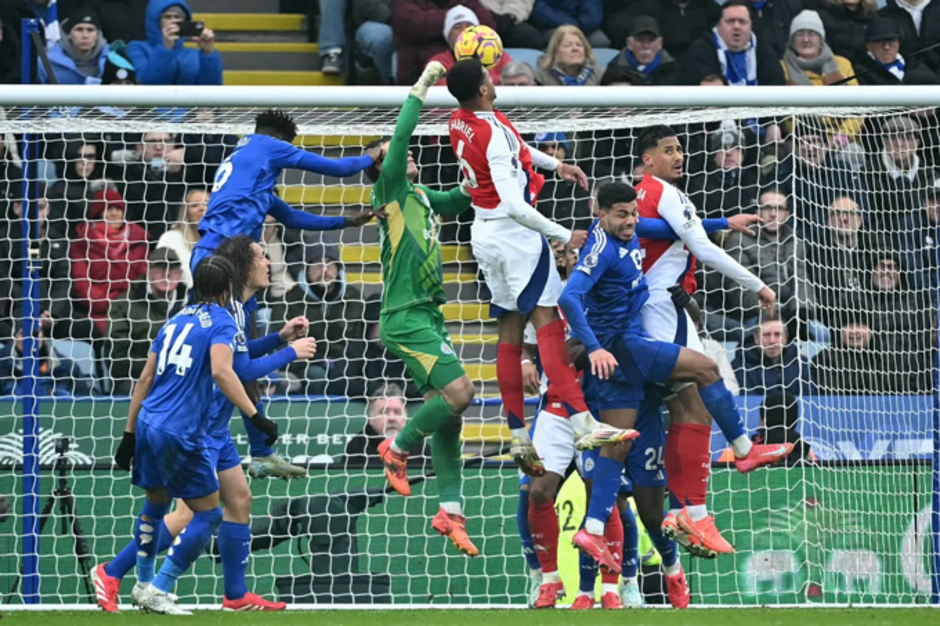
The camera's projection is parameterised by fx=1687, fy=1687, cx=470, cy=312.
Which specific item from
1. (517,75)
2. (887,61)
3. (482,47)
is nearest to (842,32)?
(887,61)

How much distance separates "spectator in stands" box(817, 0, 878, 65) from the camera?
13984 millimetres

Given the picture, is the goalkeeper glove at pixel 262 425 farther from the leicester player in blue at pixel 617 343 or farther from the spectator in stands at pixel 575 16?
the spectator in stands at pixel 575 16

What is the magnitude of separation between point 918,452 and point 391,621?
409 centimetres

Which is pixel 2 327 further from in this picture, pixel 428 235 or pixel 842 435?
pixel 842 435

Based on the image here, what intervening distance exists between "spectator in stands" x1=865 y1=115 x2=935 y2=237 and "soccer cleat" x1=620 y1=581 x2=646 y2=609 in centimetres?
297

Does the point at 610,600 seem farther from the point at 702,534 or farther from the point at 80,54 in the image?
the point at 80,54

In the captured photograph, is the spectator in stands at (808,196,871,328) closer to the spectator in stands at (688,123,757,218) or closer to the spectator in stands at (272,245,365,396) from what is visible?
the spectator in stands at (688,123,757,218)

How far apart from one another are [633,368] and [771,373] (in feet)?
7.73

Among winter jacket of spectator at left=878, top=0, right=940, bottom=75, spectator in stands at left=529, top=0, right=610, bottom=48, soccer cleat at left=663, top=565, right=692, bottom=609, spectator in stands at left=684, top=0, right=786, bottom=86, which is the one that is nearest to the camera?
soccer cleat at left=663, top=565, right=692, bottom=609

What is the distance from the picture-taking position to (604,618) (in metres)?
7.75

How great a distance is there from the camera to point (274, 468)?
9.41m

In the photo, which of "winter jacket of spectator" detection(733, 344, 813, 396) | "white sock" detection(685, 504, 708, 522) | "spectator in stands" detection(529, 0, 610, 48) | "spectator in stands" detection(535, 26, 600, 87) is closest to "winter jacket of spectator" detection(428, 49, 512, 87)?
"spectator in stands" detection(535, 26, 600, 87)

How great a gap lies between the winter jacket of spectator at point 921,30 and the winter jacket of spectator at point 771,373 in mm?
4048

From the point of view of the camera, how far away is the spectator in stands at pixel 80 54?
40.6 ft
